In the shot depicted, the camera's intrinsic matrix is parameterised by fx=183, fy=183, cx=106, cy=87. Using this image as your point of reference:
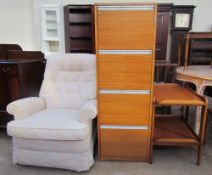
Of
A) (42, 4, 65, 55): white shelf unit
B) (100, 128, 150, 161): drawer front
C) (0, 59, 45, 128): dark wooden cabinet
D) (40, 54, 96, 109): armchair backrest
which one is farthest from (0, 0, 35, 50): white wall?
(100, 128, 150, 161): drawer front

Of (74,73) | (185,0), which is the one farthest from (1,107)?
(185,0)

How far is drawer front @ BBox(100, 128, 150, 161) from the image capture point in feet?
5.46

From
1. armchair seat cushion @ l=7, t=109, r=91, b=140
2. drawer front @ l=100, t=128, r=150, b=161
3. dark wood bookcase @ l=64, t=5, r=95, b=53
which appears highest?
dark wood bookcase @ l=64, t=5, r=95, b=53

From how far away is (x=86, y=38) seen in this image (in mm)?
4090

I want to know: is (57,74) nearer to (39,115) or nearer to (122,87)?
(39,115)

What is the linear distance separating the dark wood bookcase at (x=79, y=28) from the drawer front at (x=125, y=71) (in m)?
2.61

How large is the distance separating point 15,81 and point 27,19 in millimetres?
2691

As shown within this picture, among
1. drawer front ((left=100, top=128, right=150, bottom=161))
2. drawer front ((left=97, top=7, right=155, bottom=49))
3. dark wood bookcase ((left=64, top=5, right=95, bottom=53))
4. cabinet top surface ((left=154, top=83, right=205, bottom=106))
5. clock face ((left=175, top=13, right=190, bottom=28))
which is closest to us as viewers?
drawer front ((left=97, top=7, right=155, bottom=49))

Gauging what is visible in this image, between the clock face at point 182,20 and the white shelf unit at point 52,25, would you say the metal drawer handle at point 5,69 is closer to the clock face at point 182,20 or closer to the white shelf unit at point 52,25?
the white shelf unit at point 52,25

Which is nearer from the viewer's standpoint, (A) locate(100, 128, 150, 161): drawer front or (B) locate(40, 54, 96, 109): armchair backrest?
(A) locate(100, 128, 150, 161): drawer front

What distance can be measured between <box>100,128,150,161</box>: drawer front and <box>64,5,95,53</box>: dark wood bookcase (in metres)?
2.73

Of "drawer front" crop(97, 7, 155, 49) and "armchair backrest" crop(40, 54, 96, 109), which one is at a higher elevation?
"drawer front" crop(97, 7, 155, 49)

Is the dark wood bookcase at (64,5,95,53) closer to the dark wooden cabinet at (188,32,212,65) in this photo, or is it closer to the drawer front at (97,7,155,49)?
the dark wooden cabinet at (188,32,212,65)

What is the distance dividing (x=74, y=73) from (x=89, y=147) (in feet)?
2.83
